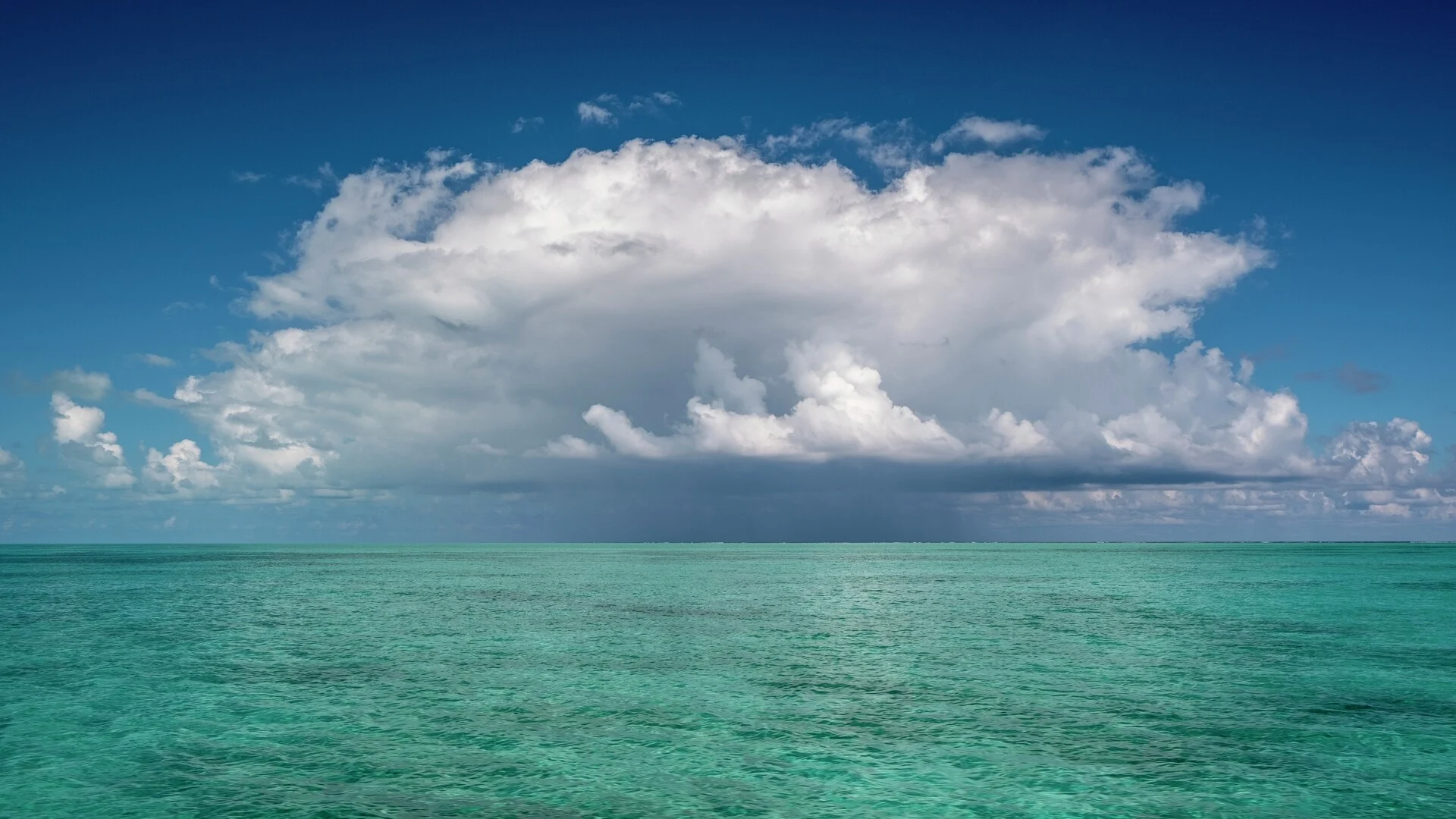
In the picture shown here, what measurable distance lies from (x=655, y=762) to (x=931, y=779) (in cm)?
584

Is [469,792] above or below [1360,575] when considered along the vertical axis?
above

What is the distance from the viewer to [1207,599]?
66.0 metres

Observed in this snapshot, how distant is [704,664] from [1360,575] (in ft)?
330

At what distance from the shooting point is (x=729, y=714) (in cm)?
2450

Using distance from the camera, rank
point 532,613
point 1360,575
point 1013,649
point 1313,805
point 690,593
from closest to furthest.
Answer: point 1313,805 < point 1013,649 < point 532,613 < point 690,593 < point 1360,575

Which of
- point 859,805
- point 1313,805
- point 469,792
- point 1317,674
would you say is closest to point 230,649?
point 469,792

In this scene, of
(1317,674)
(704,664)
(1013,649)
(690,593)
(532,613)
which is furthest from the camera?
(690,593)

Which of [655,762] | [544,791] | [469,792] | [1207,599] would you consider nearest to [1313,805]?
[655,762]

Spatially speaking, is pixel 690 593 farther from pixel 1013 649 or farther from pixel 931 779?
pixel 931 779

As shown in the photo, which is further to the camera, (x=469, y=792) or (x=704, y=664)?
(x=704, y=664)

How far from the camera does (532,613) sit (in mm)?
54219

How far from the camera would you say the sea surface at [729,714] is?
17.7m

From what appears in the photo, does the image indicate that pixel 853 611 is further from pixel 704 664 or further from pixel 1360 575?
pixel 1360 575

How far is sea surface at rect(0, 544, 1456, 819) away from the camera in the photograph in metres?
17.7
